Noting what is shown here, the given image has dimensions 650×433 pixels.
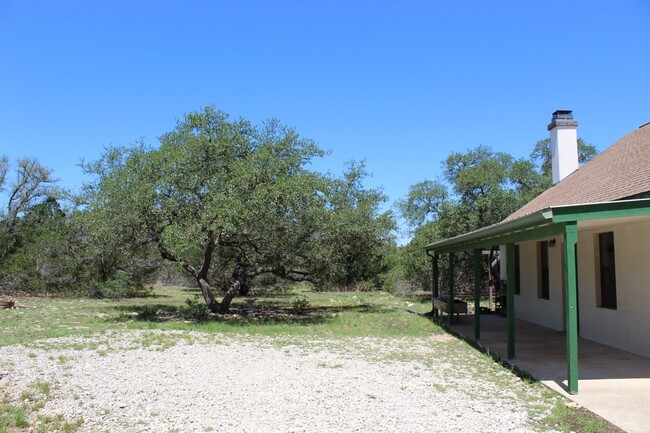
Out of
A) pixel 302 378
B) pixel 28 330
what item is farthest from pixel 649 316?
pixel 28 330

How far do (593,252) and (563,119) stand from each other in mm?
7128

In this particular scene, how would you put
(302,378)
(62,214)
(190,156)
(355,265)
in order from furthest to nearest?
(62,214)
(355,265)
(190,156)
(302,378)

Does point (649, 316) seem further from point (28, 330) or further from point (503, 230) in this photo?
point (28, 330)

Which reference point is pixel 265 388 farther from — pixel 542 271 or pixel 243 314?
pixel 243 314

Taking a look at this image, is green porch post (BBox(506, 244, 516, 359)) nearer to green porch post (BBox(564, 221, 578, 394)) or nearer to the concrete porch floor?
the concrete porch floor

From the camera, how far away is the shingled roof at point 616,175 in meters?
9.03

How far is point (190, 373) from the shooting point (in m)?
7.83

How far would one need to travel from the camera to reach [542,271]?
14.0 meters

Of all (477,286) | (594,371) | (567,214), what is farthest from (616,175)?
(567,214)

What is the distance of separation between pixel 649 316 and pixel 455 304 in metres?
5.96

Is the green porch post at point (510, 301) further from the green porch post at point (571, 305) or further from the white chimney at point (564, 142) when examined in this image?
the white chimney at point (564, 142)

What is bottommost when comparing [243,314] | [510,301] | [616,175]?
[243,314]

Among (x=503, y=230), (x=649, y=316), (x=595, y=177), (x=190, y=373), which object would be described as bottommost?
(x=190, y=373)

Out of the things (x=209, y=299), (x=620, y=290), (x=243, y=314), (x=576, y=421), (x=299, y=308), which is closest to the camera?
(x=576, y=421)
